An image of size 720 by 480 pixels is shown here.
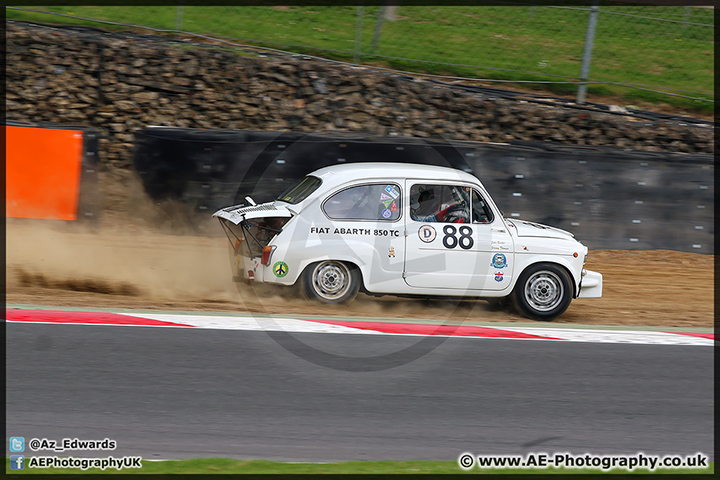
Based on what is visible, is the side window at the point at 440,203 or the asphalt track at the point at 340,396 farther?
the side window at the point at 440,203

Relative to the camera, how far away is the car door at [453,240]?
7914 millimetres

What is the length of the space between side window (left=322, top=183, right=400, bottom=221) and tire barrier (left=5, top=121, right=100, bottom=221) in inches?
201

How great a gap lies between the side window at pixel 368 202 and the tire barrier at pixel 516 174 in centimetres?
338

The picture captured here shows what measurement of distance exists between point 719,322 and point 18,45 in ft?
44.5

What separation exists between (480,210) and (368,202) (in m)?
1.29

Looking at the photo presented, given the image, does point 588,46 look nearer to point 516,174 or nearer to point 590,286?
point 516,174

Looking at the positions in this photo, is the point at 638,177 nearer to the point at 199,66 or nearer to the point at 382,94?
the point at 382,94

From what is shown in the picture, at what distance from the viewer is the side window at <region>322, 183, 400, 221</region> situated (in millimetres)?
7914

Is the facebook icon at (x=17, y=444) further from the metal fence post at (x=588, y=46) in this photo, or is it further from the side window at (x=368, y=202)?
the metal fence post at (x=588, y=46)

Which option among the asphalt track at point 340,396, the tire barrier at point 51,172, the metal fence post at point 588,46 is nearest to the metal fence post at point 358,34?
the metal fence post at point 588,46

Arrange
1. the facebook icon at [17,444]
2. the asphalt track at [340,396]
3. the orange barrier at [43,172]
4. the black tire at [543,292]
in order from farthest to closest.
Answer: the orange barrier at [43,172], the black tire at [543,292], the asphalt track at [340,396], the facebook icon at [17,444]

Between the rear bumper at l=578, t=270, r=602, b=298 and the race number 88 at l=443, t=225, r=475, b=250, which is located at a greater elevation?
the race number 88 at l=443, t=225, r=475, b=250

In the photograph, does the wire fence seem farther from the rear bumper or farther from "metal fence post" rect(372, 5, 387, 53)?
the rear bumper

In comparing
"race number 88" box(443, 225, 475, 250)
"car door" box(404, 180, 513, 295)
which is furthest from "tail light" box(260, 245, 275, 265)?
"race number 88" box(443, 225, 475, 250)
